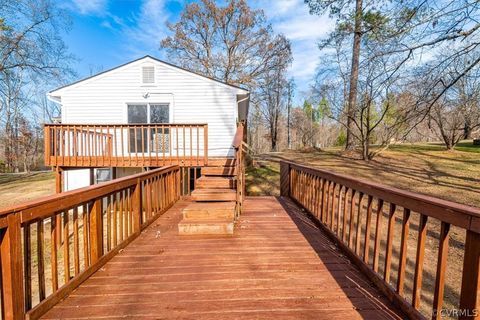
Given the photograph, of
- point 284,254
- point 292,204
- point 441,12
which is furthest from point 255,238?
point 441,12

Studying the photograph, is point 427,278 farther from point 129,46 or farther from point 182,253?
point 129,46

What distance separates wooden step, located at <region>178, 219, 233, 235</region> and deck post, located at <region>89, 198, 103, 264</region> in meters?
1.17

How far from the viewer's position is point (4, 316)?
159 cm

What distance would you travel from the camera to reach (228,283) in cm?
233

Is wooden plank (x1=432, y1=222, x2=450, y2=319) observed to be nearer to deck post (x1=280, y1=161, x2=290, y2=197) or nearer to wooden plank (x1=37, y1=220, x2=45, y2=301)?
wooden plank (x1=37, y1=220, x2=45, y2=301)

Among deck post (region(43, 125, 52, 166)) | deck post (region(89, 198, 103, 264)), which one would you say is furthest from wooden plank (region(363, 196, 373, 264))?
deck post (region(43, 125, 52, 166))

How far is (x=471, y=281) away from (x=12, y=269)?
255 cm

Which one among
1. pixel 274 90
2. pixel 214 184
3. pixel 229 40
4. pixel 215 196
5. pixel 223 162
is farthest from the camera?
pixel 274 90

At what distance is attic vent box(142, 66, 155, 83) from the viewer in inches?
365

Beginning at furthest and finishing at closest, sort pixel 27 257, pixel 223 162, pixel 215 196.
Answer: pixel 223 162 → pixel 215 196 → pixel 27 257

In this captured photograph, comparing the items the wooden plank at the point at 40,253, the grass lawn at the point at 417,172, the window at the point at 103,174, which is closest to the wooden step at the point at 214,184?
the wooden plank at the point at 40,253

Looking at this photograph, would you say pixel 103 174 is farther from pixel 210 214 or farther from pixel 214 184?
pixel 210 214

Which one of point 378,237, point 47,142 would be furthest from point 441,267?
point 47,142

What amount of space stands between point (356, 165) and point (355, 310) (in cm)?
968
